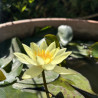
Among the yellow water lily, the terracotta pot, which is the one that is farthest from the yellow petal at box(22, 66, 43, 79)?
the terracotta pot

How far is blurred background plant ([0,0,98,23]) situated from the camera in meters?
1.21

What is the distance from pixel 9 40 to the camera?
0.95m

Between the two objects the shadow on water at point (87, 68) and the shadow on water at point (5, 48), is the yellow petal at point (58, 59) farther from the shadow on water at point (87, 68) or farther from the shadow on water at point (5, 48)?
the shadow on water at point (5, 48)

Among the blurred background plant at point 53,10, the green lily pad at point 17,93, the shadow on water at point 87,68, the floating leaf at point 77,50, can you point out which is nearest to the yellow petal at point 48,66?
the green lily pad at point 17,93

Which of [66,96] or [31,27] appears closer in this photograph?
[66,96]

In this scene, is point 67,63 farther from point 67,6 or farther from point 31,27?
point 67,6

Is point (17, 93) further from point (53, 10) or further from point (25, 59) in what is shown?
point (53, 10)

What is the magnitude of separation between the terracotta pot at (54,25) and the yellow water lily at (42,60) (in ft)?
1.25

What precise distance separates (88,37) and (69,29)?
135mm

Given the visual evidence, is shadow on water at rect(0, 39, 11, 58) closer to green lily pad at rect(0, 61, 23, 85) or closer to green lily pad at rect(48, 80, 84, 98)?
green lily pad at rect(0, 61, 23, 85)

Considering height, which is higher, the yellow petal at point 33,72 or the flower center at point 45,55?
the flower center at point 45,55

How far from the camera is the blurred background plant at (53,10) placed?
1.21 meters

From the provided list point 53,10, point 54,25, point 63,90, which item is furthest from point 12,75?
point 53,10

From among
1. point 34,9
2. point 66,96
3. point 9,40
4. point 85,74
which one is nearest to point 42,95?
point 66,96
